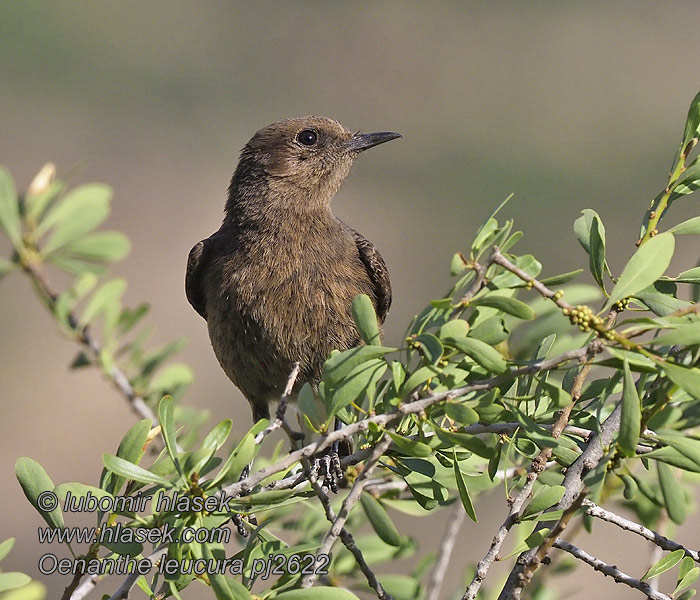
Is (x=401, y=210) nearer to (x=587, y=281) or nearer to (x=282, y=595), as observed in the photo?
(x=587, y=281)

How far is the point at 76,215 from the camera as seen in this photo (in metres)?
2.89

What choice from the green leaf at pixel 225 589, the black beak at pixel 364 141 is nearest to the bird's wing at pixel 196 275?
the black beak at pixel 364 141

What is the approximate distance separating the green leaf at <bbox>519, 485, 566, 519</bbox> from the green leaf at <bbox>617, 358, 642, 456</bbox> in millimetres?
336

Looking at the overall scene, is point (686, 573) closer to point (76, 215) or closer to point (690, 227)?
point (690, 227)

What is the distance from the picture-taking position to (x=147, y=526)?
2.35 m

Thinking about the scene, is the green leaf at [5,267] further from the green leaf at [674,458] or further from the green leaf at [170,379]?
the green leaf at [674,458]

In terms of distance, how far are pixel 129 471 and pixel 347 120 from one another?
16047mm

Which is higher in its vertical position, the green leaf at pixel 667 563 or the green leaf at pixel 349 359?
the green leaf at pixel 349 359

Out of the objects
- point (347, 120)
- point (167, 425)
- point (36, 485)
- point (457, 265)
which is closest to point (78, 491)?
point (36, 485)

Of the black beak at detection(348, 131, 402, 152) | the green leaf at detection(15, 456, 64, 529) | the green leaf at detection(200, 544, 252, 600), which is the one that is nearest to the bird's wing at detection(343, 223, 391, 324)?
the black beak at detection(348, 131, 402, 152)

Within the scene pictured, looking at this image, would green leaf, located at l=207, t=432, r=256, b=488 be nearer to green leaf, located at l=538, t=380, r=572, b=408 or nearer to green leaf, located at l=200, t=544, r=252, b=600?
green leaf, located at l=200, t=544, r=252, b=600

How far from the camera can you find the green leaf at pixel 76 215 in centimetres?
288

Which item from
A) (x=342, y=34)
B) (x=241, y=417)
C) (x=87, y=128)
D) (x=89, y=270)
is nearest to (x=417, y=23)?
(x=342, y=34)

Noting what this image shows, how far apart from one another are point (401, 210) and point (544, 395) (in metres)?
12.7
